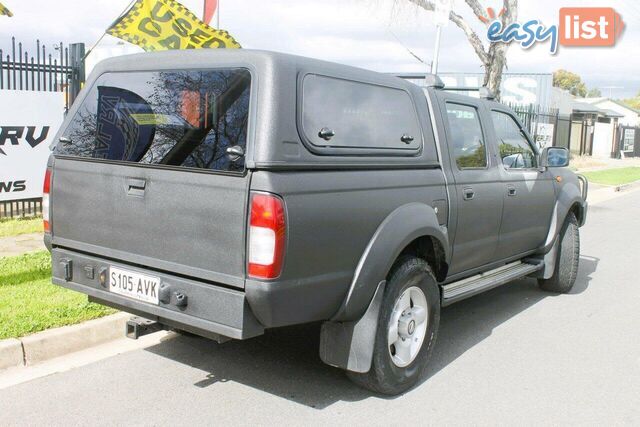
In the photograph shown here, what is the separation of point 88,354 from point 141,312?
1.09 m

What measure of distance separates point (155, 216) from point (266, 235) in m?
0.74

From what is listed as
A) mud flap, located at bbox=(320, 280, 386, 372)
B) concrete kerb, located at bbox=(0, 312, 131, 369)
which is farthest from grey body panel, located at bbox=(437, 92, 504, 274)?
concrete kerb, located at bbox=(0, 312, 131, 369)

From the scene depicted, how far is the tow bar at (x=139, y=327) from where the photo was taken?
13.1 ft

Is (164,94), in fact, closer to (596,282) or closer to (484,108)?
(484,108)

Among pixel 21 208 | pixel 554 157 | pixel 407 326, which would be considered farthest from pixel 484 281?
pixel 21 208

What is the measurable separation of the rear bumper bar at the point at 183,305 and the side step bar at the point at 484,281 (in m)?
1.79

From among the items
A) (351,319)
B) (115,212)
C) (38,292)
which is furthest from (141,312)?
(38,292)

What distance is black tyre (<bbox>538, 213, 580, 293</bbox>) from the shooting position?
6.75m

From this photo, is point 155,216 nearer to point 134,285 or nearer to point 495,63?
point 134,285

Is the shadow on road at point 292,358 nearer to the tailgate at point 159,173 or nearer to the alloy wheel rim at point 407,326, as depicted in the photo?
the alloy wheel rim at point 407,326

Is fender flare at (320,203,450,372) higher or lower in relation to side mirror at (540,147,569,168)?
lower

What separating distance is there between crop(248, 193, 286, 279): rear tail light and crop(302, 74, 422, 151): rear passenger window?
499mm

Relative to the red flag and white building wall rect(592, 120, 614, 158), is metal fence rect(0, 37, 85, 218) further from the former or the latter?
white building wall rect(592, 120, 614, 158)

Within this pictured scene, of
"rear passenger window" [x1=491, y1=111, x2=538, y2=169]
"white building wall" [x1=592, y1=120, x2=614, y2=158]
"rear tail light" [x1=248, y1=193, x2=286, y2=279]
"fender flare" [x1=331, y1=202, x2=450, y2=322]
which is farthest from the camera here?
"white building wall" [x1=592, y1=120, x2=614, y2=158]
